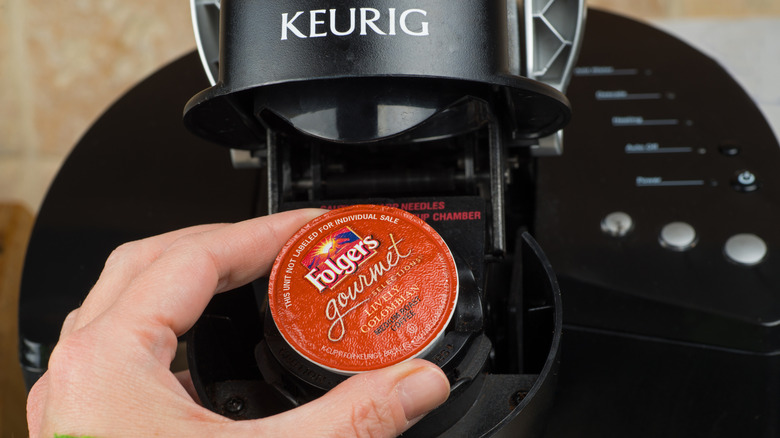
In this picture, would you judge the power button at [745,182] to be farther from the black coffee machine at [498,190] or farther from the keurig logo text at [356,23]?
the keurig logo text at [356,23]

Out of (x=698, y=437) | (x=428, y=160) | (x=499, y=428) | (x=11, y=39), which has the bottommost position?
(x=698, y=437)

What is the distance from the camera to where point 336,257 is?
1.54ft

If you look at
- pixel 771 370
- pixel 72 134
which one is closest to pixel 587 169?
pixel 771 370

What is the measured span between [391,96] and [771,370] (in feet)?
1.18

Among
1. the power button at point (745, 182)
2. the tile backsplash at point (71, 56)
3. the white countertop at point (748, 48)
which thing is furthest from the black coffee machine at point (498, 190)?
the tile backsplash at point (71, 56)

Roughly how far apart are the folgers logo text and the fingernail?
86 mm

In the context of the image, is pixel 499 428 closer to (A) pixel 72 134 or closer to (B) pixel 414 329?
(B) pixel 414 329

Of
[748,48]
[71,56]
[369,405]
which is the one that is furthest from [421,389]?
[71,56]

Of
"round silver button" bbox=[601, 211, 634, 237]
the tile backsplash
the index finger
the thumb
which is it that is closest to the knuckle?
the thumb

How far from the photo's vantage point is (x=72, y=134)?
3.82 ft

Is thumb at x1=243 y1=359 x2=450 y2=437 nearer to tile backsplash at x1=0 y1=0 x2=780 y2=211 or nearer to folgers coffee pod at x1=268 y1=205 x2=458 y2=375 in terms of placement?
folgers coffee pod at x1=268 y1=205 x2=458 y2=375

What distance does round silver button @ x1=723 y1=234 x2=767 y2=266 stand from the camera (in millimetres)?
596

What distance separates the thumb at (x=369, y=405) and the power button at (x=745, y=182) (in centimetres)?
38

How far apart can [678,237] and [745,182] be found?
9 centimetres
